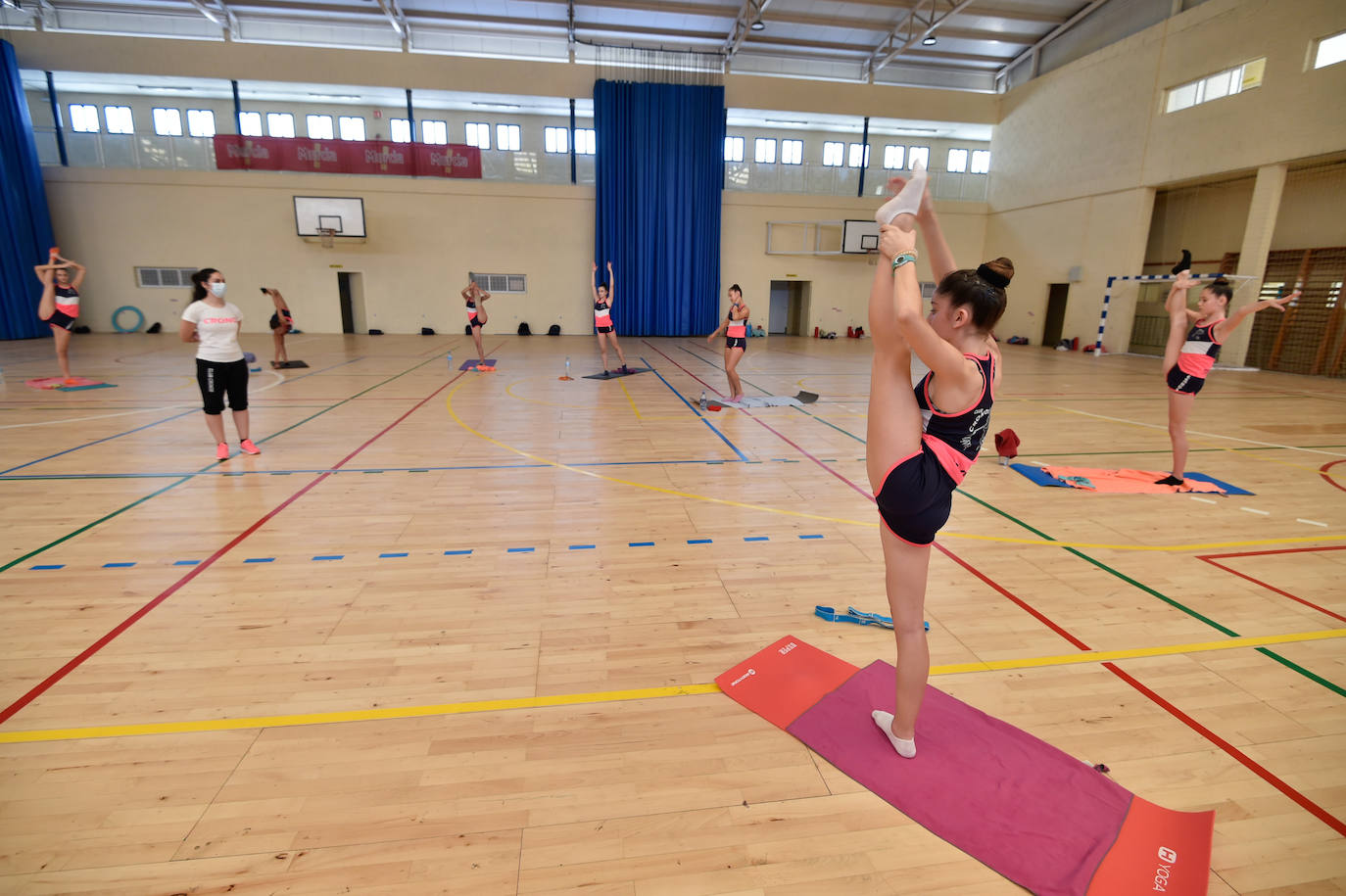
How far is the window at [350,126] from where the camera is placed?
23.8 meters

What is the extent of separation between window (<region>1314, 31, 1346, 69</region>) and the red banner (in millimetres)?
23703

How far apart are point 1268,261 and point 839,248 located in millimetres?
12896

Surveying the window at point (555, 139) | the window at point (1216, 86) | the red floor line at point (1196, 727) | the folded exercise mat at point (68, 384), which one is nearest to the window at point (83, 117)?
the window at point (555, 139)

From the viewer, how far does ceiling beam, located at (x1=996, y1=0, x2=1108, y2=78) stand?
811 inches

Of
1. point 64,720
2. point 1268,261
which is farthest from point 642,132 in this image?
point 64,720

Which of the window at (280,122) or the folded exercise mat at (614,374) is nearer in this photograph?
the folded exercise mat at (614,374)

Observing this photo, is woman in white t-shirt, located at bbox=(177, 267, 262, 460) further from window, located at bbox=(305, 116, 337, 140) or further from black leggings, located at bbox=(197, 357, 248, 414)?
window, located at bbox=(305, 116, 337, 140)

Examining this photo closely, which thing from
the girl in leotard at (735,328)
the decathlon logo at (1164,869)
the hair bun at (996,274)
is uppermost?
the hair bun at (996,274)

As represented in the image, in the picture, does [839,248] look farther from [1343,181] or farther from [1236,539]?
[1236,539]

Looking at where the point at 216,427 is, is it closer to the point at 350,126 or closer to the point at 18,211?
the point at 18,211

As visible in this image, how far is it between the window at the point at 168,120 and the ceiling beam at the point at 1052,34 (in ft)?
104

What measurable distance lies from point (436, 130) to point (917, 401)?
2716 cm

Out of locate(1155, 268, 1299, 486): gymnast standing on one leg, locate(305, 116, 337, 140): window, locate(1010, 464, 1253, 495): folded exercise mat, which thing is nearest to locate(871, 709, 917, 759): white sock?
locate(1010, 464, 1253, 495): folded exercise mat

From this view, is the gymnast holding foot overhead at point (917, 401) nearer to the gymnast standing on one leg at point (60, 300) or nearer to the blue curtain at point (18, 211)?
the gymnast standing on one leg at point (60, 300)
